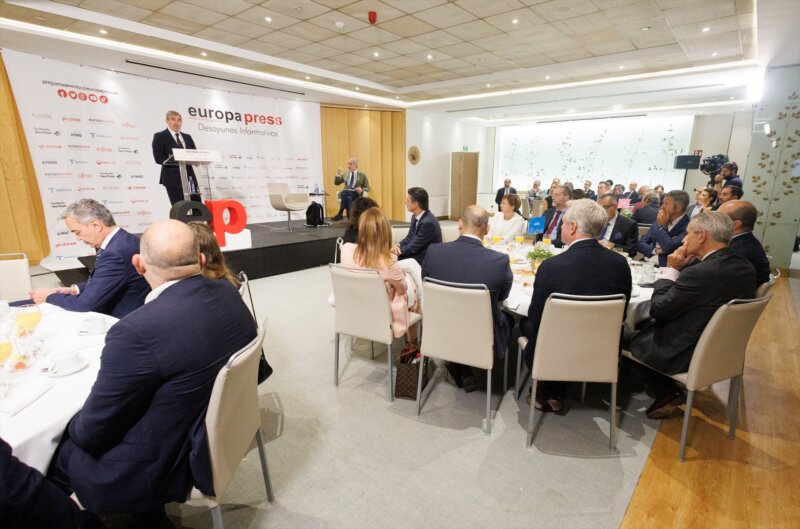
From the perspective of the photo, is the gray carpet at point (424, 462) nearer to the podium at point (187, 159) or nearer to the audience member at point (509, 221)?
the audience member at point (509, 221)

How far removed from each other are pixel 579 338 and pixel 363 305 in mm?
1343

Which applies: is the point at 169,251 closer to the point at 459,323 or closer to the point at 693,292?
the point at 459,323

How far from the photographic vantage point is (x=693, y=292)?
6.82ft

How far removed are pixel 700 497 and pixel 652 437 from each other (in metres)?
0.45

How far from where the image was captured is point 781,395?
285cm

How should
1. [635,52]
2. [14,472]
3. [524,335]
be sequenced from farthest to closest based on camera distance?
[635,52]
[524,335]
[14,472]

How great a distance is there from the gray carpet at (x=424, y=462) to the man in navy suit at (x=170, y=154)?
4.13 m

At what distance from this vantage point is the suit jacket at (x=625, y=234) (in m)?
4.11

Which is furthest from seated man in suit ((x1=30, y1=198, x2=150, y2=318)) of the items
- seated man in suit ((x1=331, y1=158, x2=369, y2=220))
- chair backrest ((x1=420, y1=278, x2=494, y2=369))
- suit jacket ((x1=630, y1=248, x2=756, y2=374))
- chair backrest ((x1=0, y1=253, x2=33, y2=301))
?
seated man in suit ((x1=331, y1=158, x2=369, y2=220))

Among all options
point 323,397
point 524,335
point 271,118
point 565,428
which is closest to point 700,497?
point 565,428

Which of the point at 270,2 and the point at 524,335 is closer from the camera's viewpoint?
the point at 524,335

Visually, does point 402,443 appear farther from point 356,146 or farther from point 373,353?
point 356,146

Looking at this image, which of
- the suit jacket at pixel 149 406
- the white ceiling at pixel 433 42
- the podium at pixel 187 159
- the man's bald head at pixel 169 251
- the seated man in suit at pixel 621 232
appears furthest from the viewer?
the podium at pixel 187 159

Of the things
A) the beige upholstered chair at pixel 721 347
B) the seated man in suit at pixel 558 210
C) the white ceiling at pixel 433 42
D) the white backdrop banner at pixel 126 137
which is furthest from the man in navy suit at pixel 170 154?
the beige upholstered chair at pixel 721 347
